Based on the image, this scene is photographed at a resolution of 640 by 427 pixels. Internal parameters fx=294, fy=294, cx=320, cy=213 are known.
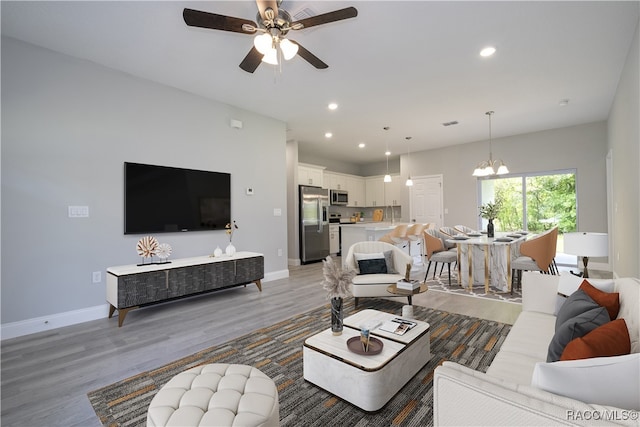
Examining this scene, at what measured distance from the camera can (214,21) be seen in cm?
219

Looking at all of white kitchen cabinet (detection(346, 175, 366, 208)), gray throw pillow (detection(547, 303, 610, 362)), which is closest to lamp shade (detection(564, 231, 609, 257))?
gray throw pillow (detection(547, 303, 610, 362))

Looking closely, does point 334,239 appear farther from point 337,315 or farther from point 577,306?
point 577,306

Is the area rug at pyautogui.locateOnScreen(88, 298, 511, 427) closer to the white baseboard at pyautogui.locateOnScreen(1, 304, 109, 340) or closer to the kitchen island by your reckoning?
the white baseboard at pyautogui.locateOnScreen(1, 304, 109, 340)

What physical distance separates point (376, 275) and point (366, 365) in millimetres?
1941

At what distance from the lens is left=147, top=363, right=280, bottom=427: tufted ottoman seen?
1.17m

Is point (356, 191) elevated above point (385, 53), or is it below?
below

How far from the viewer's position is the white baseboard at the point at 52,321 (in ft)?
9.67

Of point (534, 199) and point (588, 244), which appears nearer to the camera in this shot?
point (588, 244)

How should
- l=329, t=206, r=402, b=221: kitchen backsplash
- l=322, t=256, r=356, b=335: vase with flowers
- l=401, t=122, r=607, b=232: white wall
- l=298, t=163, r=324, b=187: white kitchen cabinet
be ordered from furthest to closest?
1. l=329, t=206, r=402, b=221: kitchen backsplash
2. l=298, t=163, r=324, b=187: white kitchen cabinet
3. l=401, t=122, r=607, b=232: white wall
4. l=322, t=256, r=356, b=335: vase with flowers

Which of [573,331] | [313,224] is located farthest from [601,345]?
[313,224]

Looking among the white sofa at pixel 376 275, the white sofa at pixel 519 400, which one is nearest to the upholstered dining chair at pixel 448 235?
the white sofa at pixel 376 275

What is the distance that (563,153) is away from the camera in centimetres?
630

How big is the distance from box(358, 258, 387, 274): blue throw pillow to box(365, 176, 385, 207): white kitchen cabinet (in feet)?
19.9

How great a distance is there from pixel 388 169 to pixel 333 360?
335 inches
